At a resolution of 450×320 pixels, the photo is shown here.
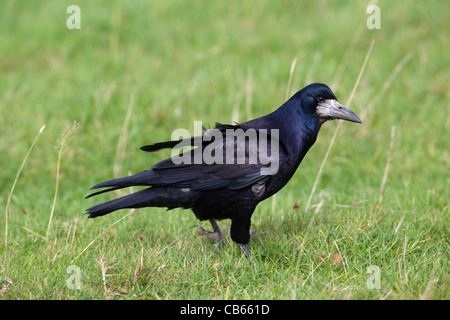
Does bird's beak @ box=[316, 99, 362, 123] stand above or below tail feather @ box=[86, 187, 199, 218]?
above

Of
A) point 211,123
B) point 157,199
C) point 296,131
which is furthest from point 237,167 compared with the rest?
point 211,123

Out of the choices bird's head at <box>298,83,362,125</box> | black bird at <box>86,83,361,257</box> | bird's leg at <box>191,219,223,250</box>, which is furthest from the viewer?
bird's leg at <box>191,219,223,250</box>

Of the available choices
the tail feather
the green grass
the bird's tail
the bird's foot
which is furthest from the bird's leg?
the bird's tail

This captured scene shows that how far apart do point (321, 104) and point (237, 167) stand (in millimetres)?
747

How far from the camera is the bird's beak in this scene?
159 inches

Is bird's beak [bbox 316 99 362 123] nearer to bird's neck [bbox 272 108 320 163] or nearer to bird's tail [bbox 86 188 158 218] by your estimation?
bird's neck [bbox 272 108 320 163]

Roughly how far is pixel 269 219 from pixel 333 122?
2.59 meters

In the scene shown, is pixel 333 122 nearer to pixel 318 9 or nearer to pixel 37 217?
pixel 318 9

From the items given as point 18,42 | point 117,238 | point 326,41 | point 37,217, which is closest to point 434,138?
point 326,41

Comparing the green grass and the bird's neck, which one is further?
the bird's neck

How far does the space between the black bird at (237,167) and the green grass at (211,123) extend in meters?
0.32

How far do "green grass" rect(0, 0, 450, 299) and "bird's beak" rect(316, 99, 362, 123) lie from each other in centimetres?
76

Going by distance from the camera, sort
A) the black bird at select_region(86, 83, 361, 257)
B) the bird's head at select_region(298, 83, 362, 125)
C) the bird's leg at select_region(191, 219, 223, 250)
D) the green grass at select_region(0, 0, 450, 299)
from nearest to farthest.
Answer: the green grass at select_region(0, 0, 450, 299) < the black bird at select_region(86, 83, 361, 257) < the bird's head at select_region(298, 83, 362, 125) < the bird's leg at select_region(191, 219, 223, 250)
